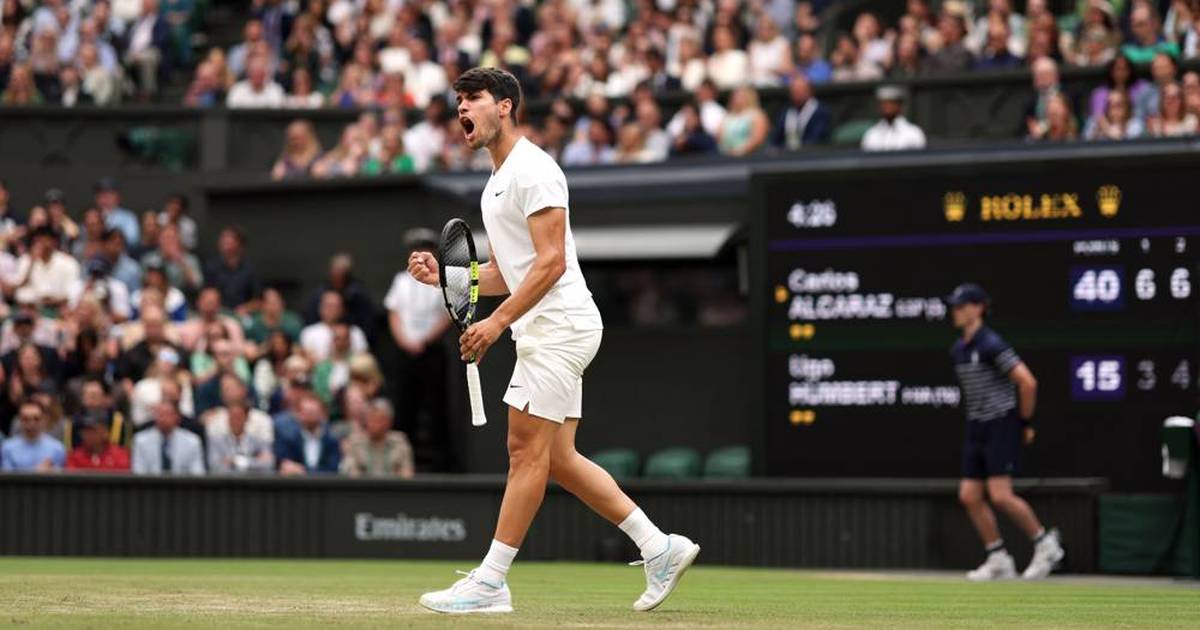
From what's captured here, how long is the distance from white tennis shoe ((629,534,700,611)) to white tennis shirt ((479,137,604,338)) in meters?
0.95

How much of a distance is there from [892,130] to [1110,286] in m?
4.17

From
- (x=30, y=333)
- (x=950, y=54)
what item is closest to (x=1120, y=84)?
(x=950, y=54)

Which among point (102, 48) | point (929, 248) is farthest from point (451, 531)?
point (102, 48)

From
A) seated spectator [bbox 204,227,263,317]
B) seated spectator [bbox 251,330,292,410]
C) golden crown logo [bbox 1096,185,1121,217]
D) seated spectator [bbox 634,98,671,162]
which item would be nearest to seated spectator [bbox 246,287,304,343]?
seated spectator [bbox 204,227,263,317]

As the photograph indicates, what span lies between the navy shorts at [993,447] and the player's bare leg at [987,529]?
0.09 meters

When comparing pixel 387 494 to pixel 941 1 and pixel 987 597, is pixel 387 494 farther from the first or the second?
pixel 941 1

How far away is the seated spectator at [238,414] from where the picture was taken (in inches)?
685

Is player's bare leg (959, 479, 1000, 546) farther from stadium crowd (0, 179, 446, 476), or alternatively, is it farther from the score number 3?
stadium crowd (0, 179, 446, 476)

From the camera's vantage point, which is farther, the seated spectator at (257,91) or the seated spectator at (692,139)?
the seated spectator at (257,91)

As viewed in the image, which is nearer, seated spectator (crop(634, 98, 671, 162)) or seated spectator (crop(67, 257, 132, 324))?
seated spectator (crop(67, 257, 132, 324))

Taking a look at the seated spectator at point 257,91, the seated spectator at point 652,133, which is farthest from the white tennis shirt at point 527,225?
the seated spectator at point 257,91

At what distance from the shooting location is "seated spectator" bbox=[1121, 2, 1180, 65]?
732 inches

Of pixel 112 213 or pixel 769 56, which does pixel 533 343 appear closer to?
pixel 769 56

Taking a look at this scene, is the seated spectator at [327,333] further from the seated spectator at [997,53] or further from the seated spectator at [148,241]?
the seated spectator at [997,53]
